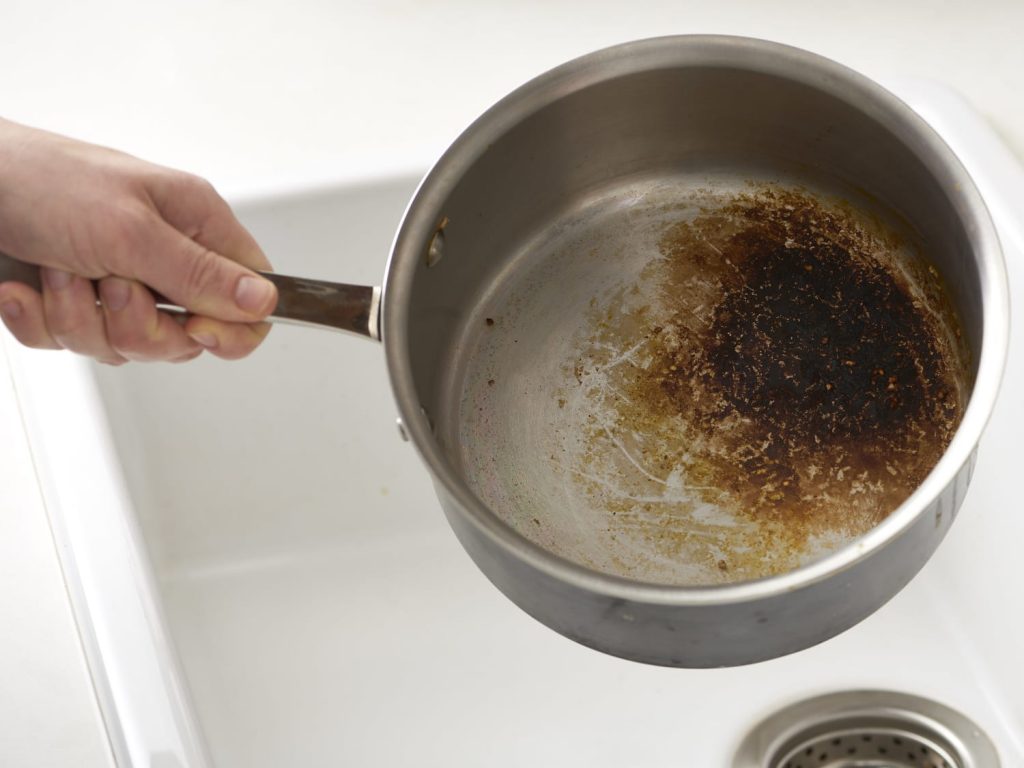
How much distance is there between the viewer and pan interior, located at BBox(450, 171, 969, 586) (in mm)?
493

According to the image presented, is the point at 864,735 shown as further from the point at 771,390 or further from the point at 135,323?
the point at 135,323

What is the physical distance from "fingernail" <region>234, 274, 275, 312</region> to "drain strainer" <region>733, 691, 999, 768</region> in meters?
0.42

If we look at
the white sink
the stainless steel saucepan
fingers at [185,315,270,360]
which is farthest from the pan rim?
the white sink

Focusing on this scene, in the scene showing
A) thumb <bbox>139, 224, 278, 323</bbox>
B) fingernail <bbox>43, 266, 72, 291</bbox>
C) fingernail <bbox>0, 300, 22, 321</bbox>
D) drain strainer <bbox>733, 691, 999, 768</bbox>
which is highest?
fingernail <bbox>43, 266, 72, 291</bbox>

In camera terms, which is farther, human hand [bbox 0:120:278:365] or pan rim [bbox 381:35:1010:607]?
human hand [bbox 0:120:278:365]

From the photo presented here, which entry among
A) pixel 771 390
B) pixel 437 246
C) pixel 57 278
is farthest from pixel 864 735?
pixel 57 278

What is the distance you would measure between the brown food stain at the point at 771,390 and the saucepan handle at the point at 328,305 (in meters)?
0.12

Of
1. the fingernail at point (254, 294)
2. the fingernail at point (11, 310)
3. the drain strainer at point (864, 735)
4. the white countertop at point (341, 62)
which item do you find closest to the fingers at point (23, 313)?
the fingernail at point (11, 310)

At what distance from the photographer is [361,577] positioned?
80 cm

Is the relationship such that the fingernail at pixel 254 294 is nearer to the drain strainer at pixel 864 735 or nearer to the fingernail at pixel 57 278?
the fingernail at pixel 57 278

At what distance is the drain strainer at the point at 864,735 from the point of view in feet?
2.27

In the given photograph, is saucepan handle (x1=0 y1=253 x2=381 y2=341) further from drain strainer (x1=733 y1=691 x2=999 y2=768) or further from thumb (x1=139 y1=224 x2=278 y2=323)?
drain strainer (x1=733 y1=691 x2=999 y2=768)

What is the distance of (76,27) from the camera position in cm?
88

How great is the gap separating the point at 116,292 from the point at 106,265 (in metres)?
0.02
